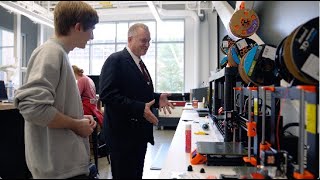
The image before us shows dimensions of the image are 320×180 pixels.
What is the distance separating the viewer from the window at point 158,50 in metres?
7.67

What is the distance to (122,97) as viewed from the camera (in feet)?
5.88

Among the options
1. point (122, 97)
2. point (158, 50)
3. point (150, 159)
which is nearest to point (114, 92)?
point (122, 97)

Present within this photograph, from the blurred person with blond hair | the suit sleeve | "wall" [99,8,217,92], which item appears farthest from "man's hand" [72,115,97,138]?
"wall" [99,8,217,92]

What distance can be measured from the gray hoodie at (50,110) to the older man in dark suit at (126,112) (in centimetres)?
67

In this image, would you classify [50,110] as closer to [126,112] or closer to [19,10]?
[126,112]

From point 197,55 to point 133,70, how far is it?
5.39 meters

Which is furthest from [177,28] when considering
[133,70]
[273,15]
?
[133,70]

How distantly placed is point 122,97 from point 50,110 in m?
0.80

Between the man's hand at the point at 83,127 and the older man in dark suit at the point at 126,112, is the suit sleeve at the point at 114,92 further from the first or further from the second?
the man's hand at the point at 83,127

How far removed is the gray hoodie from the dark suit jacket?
0.68 m

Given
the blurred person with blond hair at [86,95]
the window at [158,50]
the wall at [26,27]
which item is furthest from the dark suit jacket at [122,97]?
the wall at [26,27]

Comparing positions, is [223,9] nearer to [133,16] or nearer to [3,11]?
[133,16]

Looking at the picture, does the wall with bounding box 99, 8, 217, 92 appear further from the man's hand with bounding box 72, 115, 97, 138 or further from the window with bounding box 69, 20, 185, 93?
the man's hand with bounding box 72, 115, 97, 138

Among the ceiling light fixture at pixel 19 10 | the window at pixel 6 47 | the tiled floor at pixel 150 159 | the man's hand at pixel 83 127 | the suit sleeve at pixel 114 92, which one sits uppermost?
the ceiling light fixture at pixel 19 10
